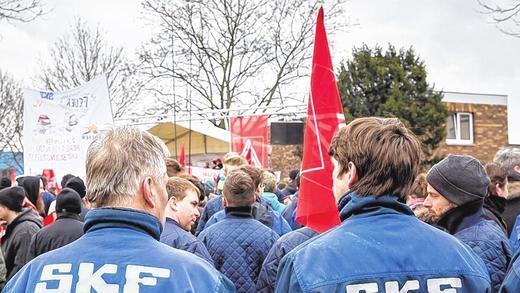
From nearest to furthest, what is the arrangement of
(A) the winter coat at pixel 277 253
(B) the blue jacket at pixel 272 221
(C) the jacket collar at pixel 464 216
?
(C) the jacket collar at pixel 464 216
(A) the winter coat at pixel 277 253
(B) the blue jacket at pixel 272 221

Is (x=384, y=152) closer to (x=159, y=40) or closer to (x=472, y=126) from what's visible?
(x=472, y=126)

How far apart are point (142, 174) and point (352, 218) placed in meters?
0.83

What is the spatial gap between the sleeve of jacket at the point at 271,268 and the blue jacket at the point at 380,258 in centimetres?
212

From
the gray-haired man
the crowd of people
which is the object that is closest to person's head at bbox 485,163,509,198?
the crowd of people

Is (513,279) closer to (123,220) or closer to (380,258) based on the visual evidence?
(380,258)

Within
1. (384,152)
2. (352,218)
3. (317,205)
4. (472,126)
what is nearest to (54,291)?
(352,218)

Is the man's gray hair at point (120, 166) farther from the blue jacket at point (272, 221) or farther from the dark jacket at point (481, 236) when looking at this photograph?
the blue jacket at point (272, 221)

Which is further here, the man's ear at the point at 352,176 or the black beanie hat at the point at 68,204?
the black beanie hat at the point at 68,204

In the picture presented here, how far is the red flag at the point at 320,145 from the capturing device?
14.8 ft

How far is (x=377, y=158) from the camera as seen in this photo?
2.74m

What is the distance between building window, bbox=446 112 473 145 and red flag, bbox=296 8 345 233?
2332cm

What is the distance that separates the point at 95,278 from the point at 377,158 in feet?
3.77

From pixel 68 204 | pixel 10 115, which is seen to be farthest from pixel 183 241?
pixel 10 115

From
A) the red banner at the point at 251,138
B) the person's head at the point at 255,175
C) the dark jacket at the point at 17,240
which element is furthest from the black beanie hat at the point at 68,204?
the red banner at the point at 251,138
